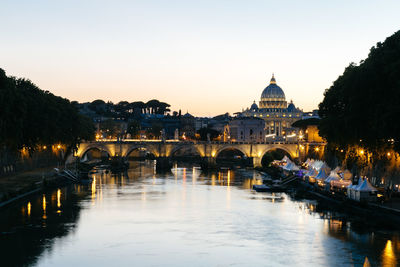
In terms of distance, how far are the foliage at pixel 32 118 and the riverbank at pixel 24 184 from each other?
4.25 m

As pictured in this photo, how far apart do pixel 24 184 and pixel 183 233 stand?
33091 mm

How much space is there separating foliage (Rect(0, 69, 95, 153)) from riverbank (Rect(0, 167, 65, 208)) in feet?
13.9

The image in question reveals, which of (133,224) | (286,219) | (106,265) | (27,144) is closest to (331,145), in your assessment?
(286,219)

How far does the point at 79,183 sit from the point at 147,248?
165ft

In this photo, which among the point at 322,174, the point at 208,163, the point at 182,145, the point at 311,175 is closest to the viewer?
the point at 322,174

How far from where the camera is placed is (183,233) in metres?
48.9

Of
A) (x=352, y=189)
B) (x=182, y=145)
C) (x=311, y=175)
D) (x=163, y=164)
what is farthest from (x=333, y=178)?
(x=182, y=145)

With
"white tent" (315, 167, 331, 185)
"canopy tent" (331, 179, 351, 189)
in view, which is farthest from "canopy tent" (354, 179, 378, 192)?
"white tent" (315, 167, 331, 185)

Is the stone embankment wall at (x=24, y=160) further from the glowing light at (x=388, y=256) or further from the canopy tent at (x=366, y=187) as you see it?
the glowing light at (x=388, y=256)

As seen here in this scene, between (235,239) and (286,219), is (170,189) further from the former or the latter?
(235,239)

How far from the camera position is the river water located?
131 ft

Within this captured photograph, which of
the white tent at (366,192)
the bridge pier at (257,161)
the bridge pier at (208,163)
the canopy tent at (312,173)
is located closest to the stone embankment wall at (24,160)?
the bridge pier at (208,163)

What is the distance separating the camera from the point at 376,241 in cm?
4459

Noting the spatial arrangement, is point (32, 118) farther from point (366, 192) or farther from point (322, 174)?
point (366, 192)
